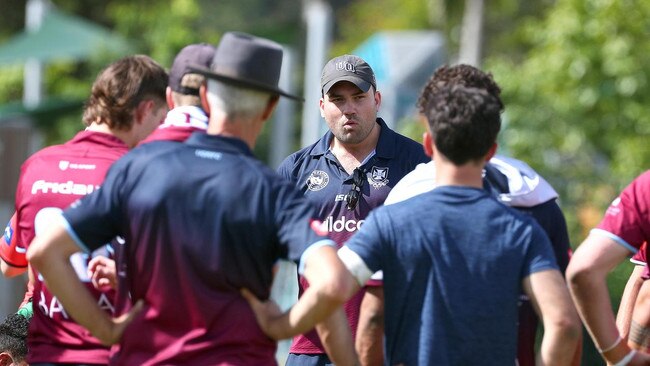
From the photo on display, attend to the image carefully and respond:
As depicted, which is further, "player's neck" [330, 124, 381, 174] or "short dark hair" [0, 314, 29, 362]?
"player's neck" [330, 124, 381, 174]

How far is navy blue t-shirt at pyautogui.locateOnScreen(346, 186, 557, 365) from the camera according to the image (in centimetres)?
450

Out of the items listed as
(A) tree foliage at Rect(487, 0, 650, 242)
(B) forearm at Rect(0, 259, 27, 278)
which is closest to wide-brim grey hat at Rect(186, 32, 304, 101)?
(B) forearm at Rect(0, 259, 27, 278)

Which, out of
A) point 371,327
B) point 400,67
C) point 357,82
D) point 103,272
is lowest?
point 400,67

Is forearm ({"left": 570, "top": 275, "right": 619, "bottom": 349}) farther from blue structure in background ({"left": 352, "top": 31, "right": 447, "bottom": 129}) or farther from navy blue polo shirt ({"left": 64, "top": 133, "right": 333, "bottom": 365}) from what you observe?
blue structure in background ({"left": 352, "top": 31, "right": 447, "bottom": 129})

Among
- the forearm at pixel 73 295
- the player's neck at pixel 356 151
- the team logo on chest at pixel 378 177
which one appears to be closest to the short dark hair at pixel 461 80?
the team logo on chest at pixel 378 177

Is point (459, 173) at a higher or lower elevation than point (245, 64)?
lower

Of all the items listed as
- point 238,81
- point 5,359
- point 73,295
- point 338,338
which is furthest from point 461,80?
point 5,359

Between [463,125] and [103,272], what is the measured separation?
1.54 meters

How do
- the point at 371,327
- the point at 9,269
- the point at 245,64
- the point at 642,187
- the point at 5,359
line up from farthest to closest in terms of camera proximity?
the point at 5,359, the point at 9,269, the point at 642,187, the point at 371,327, the point at 245,64

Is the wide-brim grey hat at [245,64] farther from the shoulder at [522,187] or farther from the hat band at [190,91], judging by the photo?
the shoulder at [522,187]

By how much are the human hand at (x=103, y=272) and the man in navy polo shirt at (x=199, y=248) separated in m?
0.42

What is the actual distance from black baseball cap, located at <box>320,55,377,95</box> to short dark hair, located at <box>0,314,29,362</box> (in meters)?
2.03

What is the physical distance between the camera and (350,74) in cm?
680

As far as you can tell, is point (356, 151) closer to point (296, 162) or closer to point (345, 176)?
point (345, 176)
